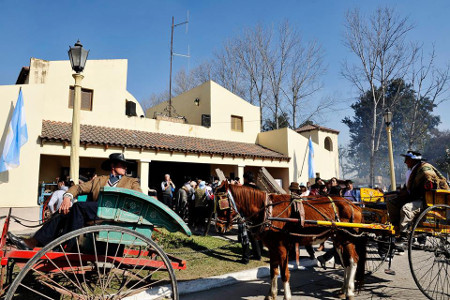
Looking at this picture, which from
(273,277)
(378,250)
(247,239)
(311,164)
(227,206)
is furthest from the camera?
(311,164)

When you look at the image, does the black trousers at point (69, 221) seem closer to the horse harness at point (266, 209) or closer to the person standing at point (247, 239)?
the horse harness at point (266, 209)

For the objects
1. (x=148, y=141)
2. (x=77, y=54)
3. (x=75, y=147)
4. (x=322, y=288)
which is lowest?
(x=322, y=288)

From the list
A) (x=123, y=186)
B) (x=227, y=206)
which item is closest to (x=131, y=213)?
(x=123, y=186)

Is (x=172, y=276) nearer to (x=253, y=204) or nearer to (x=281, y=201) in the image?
(x=253, y=204)

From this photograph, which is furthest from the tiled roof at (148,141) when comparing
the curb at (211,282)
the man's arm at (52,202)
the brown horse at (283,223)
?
the brown horse at (283,223)

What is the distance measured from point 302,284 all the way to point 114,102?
13.5 metres

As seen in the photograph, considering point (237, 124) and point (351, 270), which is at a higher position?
point (237, 124)

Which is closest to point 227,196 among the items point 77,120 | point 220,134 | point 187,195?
point 77,120

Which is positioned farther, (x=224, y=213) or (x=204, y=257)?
(x=204, y=257)

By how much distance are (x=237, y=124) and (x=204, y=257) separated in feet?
49.3

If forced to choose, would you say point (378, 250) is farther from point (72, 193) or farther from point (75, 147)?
point (75, 147)

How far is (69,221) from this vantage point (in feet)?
11.3

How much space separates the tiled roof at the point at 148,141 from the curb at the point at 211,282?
29.4 feet

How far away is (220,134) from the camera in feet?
63.5
